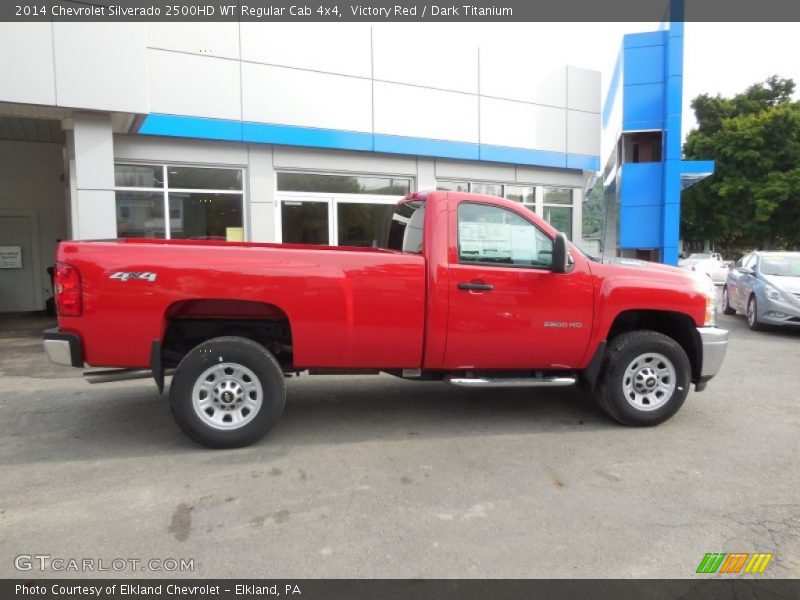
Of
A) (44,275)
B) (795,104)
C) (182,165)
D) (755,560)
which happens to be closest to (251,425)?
(755,560)

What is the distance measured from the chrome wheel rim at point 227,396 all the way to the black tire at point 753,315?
10207 millimetres

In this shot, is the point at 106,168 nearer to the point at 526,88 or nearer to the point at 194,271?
the point at 194,271

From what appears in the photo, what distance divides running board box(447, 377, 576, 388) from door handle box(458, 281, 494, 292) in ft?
2.60

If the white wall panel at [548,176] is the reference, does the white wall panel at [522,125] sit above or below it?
above

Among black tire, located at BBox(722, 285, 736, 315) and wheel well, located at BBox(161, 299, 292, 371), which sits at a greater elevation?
wheel well, located at BBox(161, 299, 292, 371)

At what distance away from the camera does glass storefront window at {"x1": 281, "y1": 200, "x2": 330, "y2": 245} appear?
11.7m

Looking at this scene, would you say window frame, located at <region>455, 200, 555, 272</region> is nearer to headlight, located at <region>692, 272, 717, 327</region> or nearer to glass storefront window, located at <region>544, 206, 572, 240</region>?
headlight, located at <region>692, 272, 717, 327</region>

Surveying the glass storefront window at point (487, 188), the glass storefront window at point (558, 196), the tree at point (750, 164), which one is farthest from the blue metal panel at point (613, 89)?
the tree at point (750, 164)

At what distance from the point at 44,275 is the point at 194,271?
38.7 ft

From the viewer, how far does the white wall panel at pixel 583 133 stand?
48.7ft

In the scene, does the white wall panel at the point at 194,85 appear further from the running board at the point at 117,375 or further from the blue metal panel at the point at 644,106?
the blue metal panel at the point at 644,106

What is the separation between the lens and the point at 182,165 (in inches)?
422

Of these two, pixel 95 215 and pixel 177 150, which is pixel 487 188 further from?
pixel 95 215

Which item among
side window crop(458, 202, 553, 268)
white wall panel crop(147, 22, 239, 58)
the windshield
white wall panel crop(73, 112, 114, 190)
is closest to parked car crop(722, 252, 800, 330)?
the windshield
